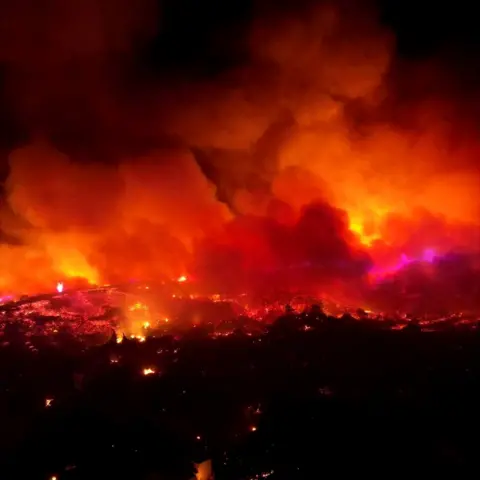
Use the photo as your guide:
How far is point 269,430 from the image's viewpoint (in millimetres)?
14508

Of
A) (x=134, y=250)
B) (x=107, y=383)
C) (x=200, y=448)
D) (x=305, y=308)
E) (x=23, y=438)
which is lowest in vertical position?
(x=200, y=448)

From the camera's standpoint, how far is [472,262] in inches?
1025

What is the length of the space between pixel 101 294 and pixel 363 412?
16.0 m

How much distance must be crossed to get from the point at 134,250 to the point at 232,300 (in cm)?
998

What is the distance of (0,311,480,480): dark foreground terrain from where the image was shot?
525 inches

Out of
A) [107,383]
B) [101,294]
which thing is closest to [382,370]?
[107,383]

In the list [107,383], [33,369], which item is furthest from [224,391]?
→ [33,369]

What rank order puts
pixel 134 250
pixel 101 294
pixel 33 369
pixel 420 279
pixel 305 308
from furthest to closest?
1. pixel 134 250
2. pixel 101 294
3. pixel 420 279
4. pixel 305 308
5. pixel 33 369

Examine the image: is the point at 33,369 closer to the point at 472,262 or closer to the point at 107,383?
the point at 107,383

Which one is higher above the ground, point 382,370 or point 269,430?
point 382,370

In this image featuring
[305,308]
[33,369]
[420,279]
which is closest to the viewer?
[33,369]

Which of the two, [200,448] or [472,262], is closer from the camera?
[200,448]

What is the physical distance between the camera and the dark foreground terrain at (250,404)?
13336 millimetres

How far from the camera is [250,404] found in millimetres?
16047
